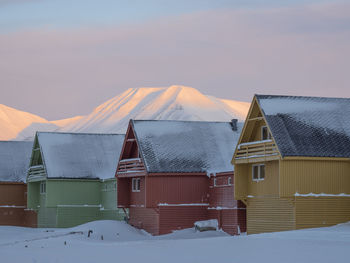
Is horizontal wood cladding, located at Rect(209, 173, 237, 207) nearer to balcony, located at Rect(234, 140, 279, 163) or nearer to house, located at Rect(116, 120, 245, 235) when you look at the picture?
house, located at Rect(116, 120, 245, 235)

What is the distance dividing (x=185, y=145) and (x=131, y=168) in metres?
4.39

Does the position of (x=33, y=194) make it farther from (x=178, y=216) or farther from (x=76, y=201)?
(x=178, y=216)

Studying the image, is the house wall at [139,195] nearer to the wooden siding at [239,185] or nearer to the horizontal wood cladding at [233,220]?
Answer: the horizontal wood cladding at [233,220]

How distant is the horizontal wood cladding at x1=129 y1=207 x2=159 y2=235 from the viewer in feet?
198

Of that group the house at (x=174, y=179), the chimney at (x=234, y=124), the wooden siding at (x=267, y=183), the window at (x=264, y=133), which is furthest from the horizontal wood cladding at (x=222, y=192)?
the chimney at (x=234, y=124)

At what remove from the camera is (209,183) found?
6062cm

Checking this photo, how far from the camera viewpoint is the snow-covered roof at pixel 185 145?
60094 millimetres

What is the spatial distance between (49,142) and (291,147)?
33181 mm

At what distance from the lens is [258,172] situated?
52.8 m

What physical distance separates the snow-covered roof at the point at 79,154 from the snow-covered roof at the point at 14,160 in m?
8.11

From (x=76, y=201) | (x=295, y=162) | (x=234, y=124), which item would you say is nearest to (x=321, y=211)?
(x=295, y=162)

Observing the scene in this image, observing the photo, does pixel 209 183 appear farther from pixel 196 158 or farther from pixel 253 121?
pixel 253 121

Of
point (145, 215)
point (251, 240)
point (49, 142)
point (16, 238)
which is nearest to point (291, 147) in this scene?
point (251, 240)

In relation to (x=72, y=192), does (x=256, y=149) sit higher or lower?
higher
